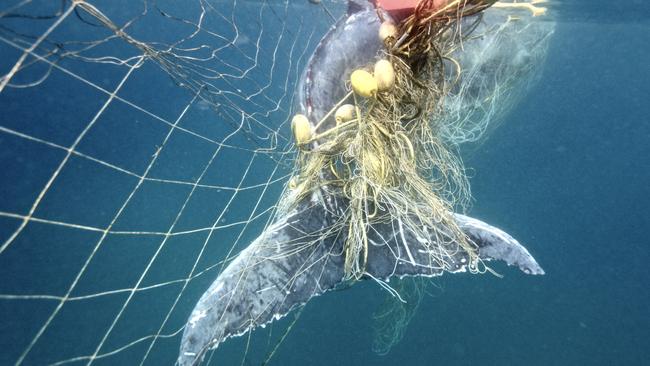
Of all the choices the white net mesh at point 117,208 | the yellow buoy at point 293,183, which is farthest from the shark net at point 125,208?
the yellow buoy at point 293,183

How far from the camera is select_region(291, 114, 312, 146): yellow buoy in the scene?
3518mm

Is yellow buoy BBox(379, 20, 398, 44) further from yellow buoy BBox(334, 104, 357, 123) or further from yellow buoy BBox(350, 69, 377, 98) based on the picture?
yellow buoy BBox(334, 104, 357, 123)

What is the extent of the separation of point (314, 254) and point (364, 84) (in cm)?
135

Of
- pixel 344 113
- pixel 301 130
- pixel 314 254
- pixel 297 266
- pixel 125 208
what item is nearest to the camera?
pixel 297 266

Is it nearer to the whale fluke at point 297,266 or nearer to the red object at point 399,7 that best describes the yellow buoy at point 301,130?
the whale fluke at point 297,266

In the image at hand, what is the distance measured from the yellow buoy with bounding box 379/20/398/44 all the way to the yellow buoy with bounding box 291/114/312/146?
1.03 m

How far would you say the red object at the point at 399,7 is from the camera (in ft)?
12.5

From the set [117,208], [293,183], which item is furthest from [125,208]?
[293,183]

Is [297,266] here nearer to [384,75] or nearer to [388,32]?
[384,75]

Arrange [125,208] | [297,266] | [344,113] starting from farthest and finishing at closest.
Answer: [125,208] → [344,113] → [297,266]

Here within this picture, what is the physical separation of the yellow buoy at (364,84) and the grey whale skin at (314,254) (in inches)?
15.3

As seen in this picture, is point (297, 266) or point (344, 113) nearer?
point (297, 266)

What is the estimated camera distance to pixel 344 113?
366cm

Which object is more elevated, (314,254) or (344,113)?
(344,113)
